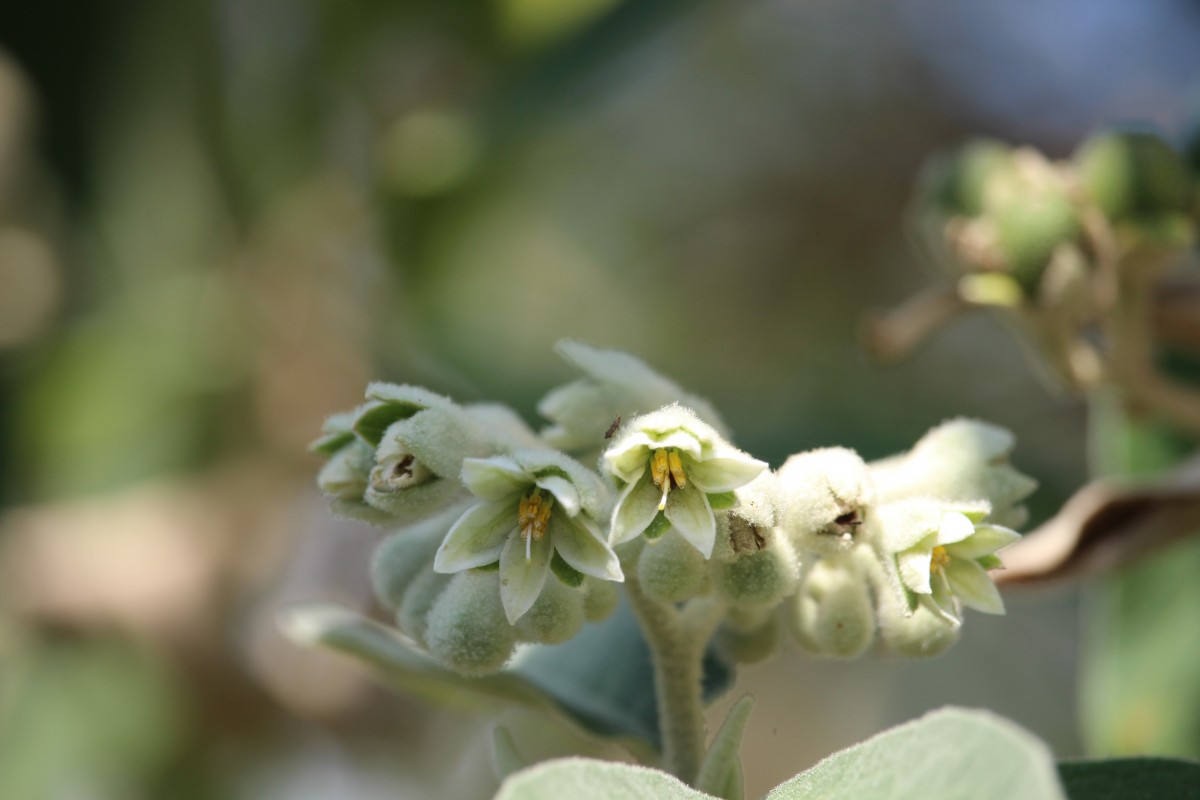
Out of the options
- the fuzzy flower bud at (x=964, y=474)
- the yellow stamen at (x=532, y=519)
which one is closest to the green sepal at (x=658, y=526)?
the yellow stamen at (x=532, y=519)

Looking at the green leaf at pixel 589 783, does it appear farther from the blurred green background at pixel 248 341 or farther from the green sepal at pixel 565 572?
the blurred green background at pixel 248 341

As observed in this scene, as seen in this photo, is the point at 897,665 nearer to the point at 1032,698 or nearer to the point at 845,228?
the point at 1032,698

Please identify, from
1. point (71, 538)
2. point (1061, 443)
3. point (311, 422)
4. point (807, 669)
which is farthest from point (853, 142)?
point (71, 538)

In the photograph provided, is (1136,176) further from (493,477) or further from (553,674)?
(493,477)

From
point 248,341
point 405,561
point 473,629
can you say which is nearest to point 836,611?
point 473,629

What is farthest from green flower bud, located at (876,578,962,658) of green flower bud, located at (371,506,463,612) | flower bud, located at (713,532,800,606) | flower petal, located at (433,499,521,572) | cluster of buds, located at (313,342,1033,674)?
green flower bud, located at (371,506,463,612)

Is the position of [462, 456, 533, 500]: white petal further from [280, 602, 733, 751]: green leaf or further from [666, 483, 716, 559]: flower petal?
[280, 602, 733, 751]: green leaf
